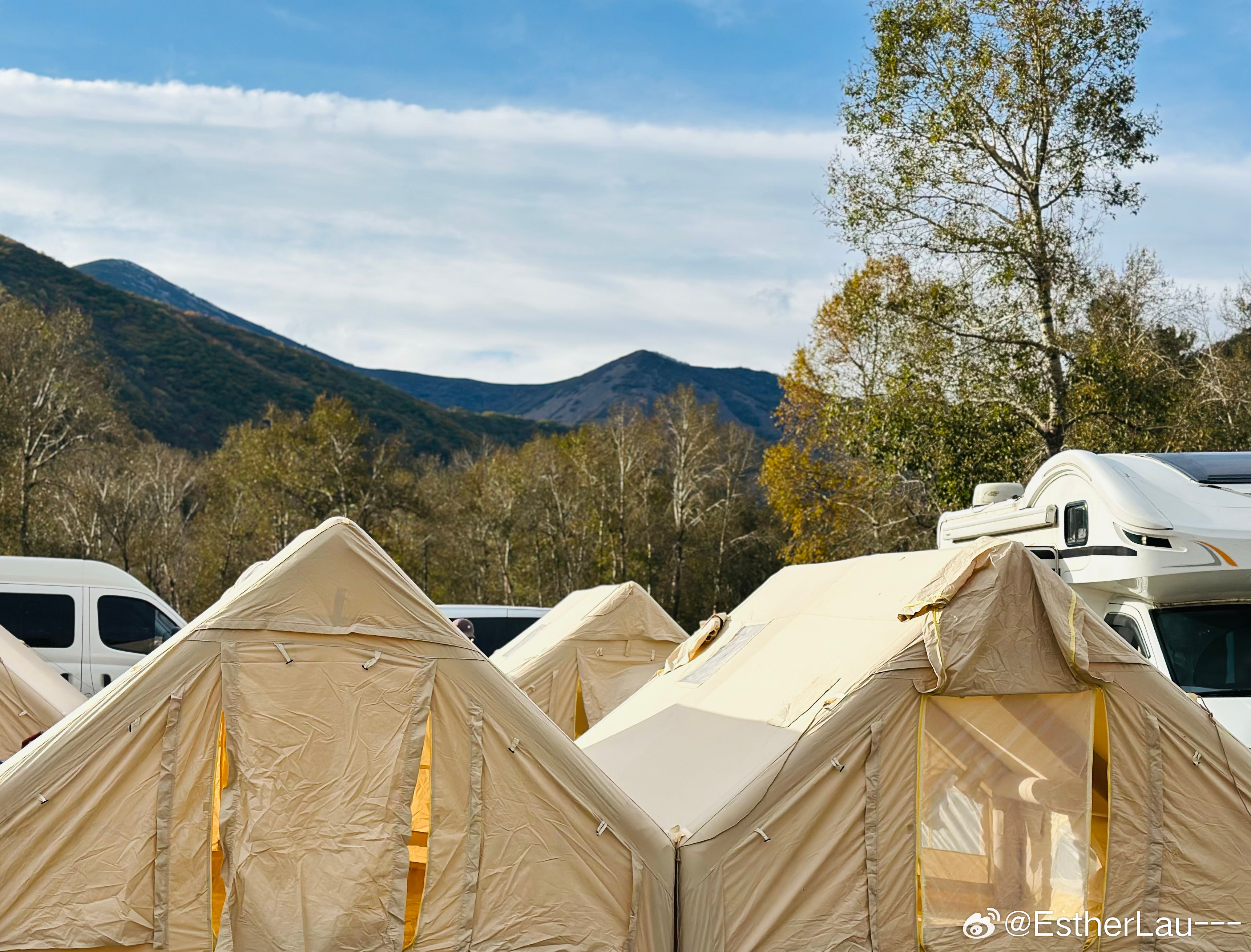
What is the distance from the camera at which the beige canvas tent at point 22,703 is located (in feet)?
32.9

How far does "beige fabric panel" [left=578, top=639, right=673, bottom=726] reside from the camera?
13.7 metres

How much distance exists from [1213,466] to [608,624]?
7347 millimetres

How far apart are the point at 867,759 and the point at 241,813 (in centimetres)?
342

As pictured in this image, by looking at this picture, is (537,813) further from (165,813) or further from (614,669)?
(614,669)

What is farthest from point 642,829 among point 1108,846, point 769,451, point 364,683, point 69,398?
point 69,398

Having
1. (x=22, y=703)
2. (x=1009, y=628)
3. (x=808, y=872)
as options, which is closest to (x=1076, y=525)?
(x=1009, y=628)

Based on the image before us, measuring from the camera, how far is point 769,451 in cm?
3691

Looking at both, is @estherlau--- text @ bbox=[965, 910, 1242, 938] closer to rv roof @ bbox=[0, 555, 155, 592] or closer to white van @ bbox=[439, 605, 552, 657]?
rv roof @ bbox=[0, 555, 155, 592]

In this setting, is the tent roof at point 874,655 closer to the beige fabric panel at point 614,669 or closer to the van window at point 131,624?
the beige fabric panel at point 614,669

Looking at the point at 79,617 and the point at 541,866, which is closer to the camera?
the point at 541,866

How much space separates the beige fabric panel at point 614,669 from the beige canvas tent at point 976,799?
22.4ft

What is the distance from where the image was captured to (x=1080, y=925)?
20.9ft

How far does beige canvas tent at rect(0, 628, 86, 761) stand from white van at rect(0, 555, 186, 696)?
12.3 feet

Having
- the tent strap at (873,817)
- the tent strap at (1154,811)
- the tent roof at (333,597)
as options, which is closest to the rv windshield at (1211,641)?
the tent strap at (1154,811)
